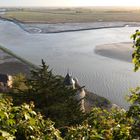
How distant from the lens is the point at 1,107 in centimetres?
388

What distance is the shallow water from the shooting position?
3334cm

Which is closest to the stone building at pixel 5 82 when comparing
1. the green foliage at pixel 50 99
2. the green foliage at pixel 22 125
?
the green foliage at pixel 50 99

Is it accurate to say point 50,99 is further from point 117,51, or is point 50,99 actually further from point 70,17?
point 70,17

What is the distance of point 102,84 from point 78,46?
27335 millimetres

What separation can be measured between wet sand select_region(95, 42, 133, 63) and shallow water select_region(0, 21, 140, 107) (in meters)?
1.54

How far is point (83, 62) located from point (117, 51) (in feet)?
36.0

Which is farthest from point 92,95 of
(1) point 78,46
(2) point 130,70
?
(1) point 78,46

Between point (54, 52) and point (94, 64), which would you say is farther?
point (54, 52)

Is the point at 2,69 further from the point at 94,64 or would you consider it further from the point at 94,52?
the point at 94,52

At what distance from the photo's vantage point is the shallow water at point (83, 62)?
3334 centimetres

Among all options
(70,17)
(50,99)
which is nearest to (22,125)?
(50,99)

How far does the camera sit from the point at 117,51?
2163 inches

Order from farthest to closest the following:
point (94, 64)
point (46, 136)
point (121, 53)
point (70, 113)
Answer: point (121, 53) < point (94, 64) < point (70, 113) < point (46, 136)

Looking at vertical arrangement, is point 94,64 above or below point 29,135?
below
